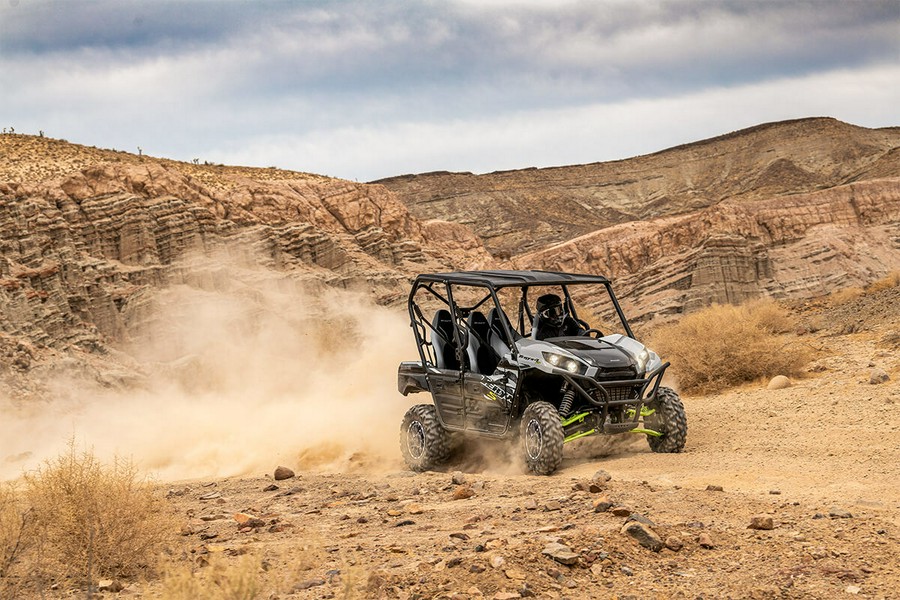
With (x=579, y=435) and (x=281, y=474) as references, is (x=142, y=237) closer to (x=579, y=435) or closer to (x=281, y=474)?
(x=281, y=474)

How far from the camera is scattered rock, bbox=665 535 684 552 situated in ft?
21.9

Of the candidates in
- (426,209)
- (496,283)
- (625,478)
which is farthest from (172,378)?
(426,209)

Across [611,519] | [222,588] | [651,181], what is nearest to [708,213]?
[611,519]

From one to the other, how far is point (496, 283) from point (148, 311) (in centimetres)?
2095

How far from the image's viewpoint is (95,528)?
24.0 ft

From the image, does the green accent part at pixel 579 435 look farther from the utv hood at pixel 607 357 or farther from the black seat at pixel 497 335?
the black seat at pixel 497 335

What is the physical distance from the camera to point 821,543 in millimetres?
6633

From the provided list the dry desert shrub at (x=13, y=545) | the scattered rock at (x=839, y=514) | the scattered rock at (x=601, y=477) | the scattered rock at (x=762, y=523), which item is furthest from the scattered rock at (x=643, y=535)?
the dry desert shrub at (x=13, y=545)

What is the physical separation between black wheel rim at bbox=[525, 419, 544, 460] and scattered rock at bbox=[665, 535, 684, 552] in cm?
408

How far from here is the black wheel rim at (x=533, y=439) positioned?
35.8ft

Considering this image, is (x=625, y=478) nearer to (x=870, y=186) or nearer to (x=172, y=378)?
(x=172, y=378)

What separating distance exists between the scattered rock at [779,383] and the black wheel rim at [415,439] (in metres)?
7.27

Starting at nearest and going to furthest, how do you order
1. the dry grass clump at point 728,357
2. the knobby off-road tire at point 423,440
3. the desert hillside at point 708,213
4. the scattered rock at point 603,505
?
the scattered rock at point 603,505 → the knobby off-road tire at point 423,440 → the dry grass clump at point 728,357 → the desert hillside at point 708,213

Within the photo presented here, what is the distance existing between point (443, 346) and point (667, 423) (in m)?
3.22
